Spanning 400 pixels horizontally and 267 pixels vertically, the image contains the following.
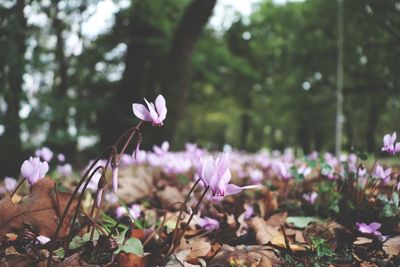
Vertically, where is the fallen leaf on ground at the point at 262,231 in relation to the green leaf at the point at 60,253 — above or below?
below

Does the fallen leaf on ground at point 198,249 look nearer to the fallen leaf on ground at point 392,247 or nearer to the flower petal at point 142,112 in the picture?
the flower petal at point 142,112

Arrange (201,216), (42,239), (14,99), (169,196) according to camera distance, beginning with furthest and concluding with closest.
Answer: (14,99), (169,196), (201,216), (42,239)

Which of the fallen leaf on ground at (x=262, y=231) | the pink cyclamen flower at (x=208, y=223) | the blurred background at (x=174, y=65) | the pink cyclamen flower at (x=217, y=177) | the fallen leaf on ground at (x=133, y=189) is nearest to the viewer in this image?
the pink cyclamen flower at (x=217, y=177)

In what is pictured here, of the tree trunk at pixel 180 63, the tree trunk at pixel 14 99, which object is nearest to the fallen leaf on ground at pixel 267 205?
the tree trunk at pixel 14 99

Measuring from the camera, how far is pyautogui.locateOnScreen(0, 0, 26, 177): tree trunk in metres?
4.34

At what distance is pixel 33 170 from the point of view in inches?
53.0

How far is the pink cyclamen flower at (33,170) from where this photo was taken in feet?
4.37

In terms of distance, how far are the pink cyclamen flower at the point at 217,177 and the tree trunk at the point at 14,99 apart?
351 centimetres

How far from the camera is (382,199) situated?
5.92 ft

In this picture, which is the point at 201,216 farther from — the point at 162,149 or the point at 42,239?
the point at 162,149

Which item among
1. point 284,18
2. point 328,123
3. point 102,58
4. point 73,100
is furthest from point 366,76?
point 328,123

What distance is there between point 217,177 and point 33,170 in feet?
2.07

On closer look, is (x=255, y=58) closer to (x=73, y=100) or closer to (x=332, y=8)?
(x=332, y=8)

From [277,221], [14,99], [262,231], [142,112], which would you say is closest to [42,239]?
[142,112]
